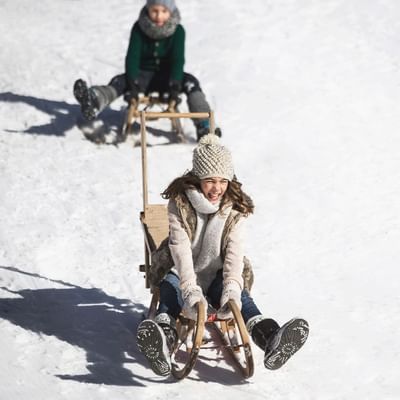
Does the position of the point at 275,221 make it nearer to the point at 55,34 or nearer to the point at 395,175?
the point at 395,175

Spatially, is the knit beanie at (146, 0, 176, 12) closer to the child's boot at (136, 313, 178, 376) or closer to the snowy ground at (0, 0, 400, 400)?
the snowy ground at (0, 0, 400, 400)

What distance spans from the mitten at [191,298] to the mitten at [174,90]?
344 cm

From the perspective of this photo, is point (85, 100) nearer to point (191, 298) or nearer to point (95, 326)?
point (95, 326)

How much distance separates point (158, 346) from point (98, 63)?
543 cm

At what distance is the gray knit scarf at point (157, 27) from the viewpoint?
729cm

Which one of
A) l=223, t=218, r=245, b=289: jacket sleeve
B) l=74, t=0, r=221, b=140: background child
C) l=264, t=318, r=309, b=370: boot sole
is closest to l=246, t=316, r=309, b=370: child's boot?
l=264, t=318, r=309, b=370: boot sole

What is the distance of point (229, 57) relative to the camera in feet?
29.8

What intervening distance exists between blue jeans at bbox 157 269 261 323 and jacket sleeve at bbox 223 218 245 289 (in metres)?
0.12

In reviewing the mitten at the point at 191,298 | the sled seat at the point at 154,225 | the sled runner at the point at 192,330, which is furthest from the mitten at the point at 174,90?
the mitten at the point at 191,298

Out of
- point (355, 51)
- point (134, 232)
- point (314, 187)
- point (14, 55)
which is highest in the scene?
point (355, 51)

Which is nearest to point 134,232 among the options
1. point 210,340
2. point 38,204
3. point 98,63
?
point 38,204

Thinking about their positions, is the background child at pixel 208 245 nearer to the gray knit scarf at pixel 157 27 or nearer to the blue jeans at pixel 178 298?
the blue jeans at pixel 178 298

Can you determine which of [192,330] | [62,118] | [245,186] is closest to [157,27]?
[62,118]

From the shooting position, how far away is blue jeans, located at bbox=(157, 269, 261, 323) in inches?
172
